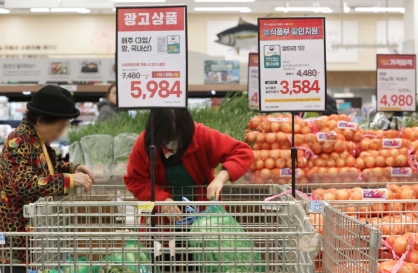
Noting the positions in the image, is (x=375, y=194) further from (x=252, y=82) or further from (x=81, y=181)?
(x=252, y=82)

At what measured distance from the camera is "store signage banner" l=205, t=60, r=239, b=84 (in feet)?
26.5

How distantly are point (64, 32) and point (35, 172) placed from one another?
11.4 metres

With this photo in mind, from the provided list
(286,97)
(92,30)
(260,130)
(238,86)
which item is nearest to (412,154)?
(260,130)

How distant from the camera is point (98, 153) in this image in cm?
404

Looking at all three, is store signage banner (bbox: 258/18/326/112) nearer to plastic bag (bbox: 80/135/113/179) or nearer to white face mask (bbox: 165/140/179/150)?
white face mask (bbox: 165/140/179/150)

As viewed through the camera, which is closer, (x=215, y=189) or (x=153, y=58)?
(x=153, y=58)

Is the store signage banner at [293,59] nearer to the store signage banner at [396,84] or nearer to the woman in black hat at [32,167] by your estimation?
the woman in black hat at [32,167]

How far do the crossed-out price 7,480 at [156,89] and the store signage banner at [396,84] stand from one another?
278cm

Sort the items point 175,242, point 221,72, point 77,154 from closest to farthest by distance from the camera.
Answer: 1. point 175,242
2. point 77,154
3. point 221,72

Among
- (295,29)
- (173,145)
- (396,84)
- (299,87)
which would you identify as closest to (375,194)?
(299,87)

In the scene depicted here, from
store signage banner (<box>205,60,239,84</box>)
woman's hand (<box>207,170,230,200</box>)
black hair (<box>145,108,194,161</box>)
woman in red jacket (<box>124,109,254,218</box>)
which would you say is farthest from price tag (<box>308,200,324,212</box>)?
store signage banner (<box>205,60,239,84</box>)

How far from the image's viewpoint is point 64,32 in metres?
13.2

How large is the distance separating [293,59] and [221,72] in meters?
5.52

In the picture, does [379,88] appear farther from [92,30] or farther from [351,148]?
[92,30]
